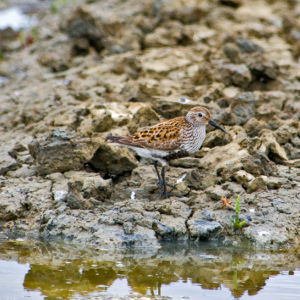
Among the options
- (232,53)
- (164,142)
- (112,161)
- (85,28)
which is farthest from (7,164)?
(85,28)

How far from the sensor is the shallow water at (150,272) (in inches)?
212

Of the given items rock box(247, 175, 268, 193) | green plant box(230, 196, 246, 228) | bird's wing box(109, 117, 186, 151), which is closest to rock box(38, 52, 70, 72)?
bird's wing box(109, 117, 186, 151)

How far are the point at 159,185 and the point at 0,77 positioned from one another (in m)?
6.59

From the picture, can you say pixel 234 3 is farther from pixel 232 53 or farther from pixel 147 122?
pixel 147 122

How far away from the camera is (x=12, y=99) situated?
1101 centimetres

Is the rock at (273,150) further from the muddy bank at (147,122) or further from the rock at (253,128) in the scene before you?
the rock at (253,128)

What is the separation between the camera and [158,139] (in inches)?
301

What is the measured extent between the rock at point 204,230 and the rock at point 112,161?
4.81 feet

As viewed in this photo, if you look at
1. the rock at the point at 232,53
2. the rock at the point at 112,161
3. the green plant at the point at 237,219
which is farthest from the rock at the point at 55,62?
the green plant at the point at 237,219

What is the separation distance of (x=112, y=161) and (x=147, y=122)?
1.29 metres

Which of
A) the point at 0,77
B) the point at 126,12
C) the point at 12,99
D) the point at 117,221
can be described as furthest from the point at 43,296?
the point at 126,12

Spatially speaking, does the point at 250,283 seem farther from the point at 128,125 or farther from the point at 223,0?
the point at 223,0

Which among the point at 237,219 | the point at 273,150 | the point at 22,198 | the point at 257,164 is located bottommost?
the point at 237,219

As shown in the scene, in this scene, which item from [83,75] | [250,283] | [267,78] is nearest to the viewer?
[250,283]
